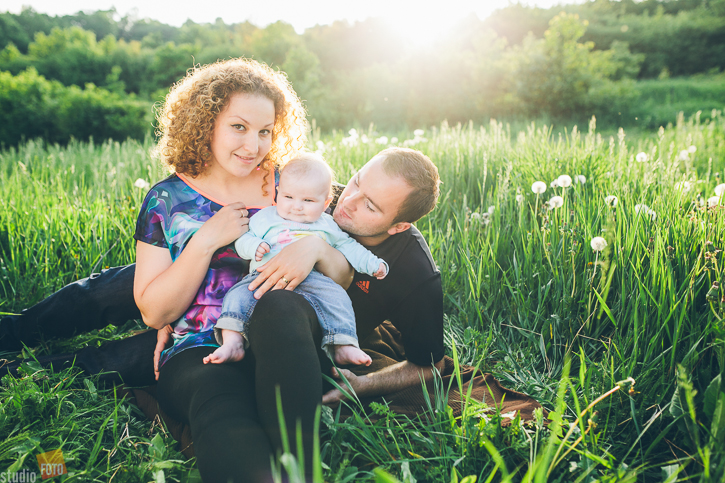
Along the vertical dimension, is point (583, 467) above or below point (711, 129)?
below

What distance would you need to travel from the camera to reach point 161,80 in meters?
21.6

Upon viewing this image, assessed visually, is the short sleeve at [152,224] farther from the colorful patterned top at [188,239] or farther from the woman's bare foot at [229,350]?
the woman's bare foot at [229,350]

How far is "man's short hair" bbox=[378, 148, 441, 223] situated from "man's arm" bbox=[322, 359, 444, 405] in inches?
28.9

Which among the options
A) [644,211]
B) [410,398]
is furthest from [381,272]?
[644,211]

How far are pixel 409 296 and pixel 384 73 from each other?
17.8 m

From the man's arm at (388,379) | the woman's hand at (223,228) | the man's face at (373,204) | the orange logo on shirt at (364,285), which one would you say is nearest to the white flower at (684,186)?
the man's face at (373,204)

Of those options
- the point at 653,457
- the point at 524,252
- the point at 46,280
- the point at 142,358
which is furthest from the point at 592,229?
the point at 46,280

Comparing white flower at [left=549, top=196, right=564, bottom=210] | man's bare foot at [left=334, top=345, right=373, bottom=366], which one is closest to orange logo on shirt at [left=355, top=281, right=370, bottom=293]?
man's bare foot at [left=334, top=345, right=373, bottom=366]

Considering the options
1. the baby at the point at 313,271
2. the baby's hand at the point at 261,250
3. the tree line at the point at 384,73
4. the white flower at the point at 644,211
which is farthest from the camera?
the tree line at the point at 384,73

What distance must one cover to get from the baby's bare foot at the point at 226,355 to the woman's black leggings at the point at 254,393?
0.03 m

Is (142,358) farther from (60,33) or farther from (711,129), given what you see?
(60,33)

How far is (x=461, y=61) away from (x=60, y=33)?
2500 cm

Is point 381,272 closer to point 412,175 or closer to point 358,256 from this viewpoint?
point 358,256

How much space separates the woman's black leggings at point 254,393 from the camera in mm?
1278
